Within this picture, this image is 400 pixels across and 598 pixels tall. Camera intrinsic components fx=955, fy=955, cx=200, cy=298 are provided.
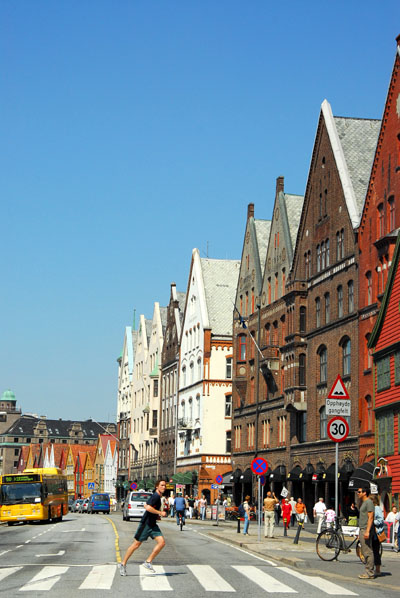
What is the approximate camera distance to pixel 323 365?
52.7m

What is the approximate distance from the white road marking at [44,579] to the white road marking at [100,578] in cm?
59

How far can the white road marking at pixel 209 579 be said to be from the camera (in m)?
16.5

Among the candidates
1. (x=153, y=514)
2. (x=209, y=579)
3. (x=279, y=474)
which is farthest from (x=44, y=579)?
(x=279, y=474)

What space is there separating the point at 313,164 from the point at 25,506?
82.8 ft

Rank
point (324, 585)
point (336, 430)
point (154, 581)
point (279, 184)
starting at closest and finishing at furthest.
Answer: point (154, 581) < point (324, 585) < point (336, 430) < point (279, 184)

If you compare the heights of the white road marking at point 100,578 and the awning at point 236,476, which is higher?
the awning at point 236,476

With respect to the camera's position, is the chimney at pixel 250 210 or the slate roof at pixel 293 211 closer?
the slate roof at pixel 293 211

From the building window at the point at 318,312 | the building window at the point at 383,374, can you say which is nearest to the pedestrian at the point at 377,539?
the building window at the point at 383,374

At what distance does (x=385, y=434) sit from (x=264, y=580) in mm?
22133

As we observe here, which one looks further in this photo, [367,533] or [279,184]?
[279,184]

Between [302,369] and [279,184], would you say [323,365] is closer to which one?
[302,369]

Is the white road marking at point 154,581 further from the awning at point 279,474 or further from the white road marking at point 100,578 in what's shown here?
the awning at point 279,474

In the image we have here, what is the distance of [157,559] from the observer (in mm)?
23766

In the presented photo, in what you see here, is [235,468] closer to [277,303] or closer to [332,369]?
[277,303]
